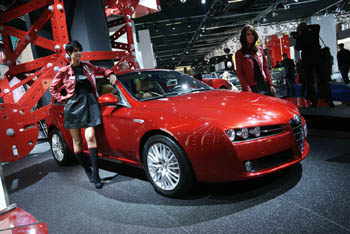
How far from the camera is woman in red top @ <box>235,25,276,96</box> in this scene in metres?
4.14

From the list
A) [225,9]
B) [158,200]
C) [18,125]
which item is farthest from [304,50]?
[225,9]

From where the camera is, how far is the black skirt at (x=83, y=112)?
3.44m

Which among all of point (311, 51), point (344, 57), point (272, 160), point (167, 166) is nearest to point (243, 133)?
point (272, 160)

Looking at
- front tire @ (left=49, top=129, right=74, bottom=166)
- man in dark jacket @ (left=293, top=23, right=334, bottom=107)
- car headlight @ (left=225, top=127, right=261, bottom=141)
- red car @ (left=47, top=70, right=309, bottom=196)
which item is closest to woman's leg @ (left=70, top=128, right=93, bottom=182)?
red car @ (left=47, top=70, right=309, bottom=196)

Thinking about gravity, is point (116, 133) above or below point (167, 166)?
above

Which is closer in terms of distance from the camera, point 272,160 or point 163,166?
point 272,160

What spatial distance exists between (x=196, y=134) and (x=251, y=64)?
2074 millimetres

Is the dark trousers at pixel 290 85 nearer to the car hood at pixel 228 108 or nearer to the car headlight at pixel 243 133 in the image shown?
the car hood at pixel 228 108

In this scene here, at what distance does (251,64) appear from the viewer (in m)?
4.18

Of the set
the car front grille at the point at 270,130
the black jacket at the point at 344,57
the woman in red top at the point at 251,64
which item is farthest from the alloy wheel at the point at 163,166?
the black jacket at the point at 344,57

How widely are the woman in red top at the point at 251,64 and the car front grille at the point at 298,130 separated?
146 centimetres

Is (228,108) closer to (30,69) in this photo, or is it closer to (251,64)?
(251,64)

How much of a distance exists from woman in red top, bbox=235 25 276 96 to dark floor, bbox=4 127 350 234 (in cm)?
117

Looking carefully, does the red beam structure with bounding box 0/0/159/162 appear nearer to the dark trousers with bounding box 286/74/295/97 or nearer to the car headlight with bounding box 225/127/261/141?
the car headlight with bounding box 225/127/261/141
